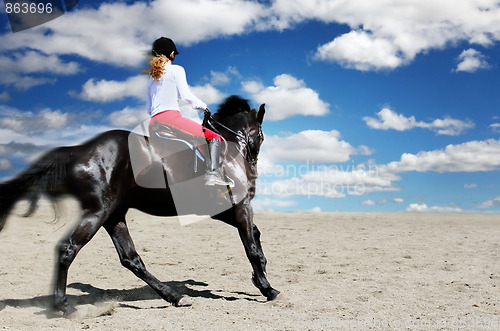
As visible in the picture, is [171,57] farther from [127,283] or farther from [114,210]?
[127,283]

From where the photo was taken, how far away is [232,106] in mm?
7113

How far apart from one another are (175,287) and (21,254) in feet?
A: 14.4

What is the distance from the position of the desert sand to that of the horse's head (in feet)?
7.45

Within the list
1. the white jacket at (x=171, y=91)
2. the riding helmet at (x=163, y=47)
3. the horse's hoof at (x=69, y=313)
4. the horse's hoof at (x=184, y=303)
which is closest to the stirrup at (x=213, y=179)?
the white jacket at (x=171, y=91)

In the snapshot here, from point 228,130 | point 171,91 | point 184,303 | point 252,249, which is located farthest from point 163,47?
point 184,303

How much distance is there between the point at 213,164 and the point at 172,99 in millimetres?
1007

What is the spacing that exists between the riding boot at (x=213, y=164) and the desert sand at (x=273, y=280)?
1.67 metres

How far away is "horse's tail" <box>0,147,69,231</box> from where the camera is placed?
558cm

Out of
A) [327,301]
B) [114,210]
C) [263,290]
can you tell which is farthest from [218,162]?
[327,301]

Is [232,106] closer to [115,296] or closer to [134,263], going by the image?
[134,263]

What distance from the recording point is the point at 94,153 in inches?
215

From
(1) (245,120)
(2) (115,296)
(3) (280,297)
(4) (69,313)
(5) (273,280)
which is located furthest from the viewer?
(5) (273,280)

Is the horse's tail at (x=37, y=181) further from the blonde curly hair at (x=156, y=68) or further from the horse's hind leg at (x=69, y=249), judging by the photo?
the blonde curly hair at (x=156, y=68)

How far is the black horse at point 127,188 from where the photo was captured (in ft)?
17.6
